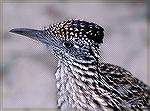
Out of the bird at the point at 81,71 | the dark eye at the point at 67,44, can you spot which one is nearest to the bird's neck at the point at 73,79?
the bird at the point at 81,71

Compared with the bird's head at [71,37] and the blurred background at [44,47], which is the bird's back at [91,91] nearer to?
the bird's head at [71,37]

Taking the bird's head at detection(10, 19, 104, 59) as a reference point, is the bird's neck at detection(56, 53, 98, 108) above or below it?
below

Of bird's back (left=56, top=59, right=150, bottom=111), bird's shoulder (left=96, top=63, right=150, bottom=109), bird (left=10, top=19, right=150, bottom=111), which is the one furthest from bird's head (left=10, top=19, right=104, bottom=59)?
bird's shoulder (left=96, top=63, right=150, bottom=109)

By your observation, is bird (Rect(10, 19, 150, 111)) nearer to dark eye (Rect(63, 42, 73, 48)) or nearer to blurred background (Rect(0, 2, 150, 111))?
dark eye (Rect(63, 42, 73, 48))

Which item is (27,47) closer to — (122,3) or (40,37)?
(122,3)

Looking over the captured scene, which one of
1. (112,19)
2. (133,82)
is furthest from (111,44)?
(133,82)
